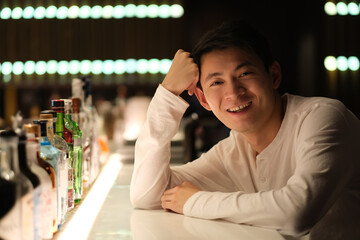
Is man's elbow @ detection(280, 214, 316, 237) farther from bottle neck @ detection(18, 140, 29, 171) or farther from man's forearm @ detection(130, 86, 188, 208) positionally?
bottle neck @ detection(18, 140, 29, 171)

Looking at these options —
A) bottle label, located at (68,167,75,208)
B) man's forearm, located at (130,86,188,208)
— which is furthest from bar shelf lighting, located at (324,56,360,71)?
bottle label, located at (68,167,75,208)

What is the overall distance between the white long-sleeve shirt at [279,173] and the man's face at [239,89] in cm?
9

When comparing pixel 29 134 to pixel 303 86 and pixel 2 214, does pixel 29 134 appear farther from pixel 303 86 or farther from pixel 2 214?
pixel 303 86

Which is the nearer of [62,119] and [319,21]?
[62,119]

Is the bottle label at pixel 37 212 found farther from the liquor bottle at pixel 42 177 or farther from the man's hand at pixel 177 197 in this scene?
A: the man's hand at pixel 177 197

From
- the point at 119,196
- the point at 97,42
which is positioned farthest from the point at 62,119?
the point at 97,42

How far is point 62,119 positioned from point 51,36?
3.96 metres

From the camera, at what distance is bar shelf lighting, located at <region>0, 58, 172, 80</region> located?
5.05m

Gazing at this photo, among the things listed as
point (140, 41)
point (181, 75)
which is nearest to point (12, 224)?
point (181, 75)

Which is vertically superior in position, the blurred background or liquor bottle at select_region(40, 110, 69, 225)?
the blurred background

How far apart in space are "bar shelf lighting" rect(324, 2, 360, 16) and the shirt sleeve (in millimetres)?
3729

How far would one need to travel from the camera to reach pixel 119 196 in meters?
1.73

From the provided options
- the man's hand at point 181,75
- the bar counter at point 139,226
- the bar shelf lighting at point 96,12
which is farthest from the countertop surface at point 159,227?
Answer: the bar shelf lighting at point 96,12

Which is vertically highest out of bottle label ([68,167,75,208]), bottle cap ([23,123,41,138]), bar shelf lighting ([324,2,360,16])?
bar shelf lighting ([324,2,360,16])
